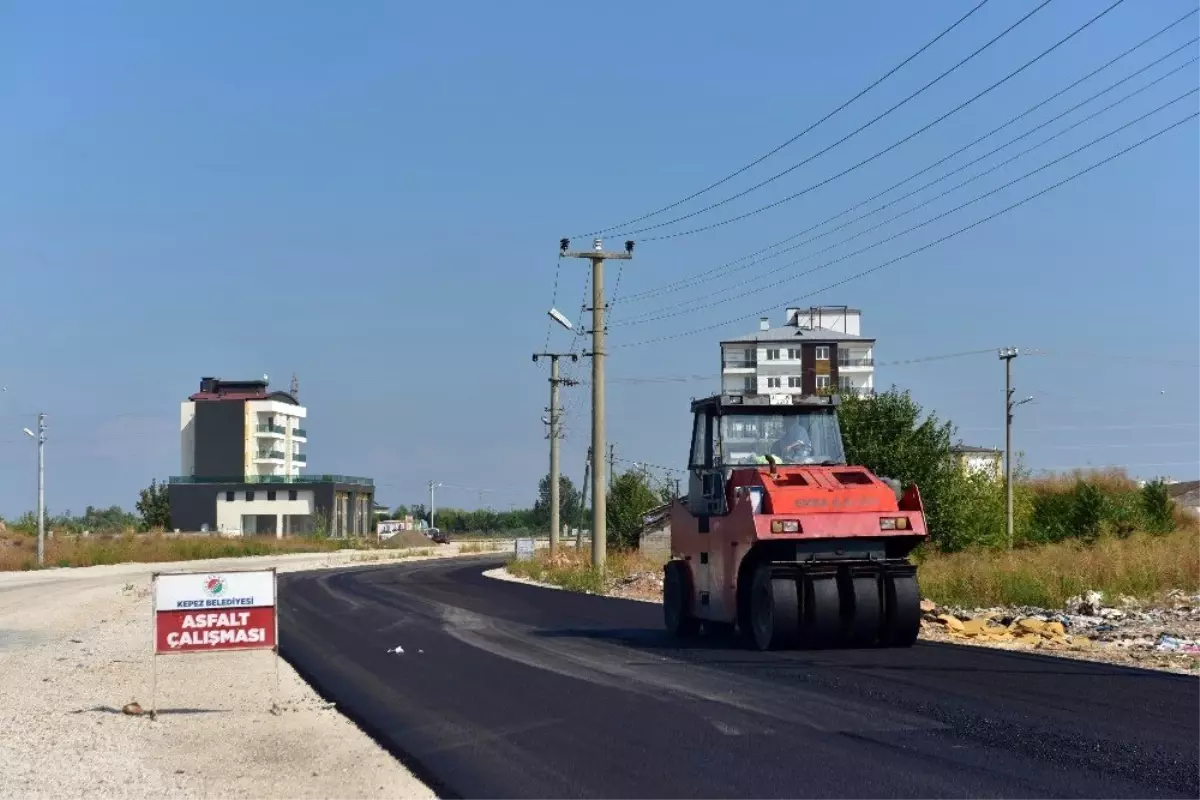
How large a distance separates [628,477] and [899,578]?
5735 centimetres

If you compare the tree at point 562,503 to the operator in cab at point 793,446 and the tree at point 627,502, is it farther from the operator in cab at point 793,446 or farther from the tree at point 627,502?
the operator in cab at point 793,446

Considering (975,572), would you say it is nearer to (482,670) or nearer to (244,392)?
(482,670)

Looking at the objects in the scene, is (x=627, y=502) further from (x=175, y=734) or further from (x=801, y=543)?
(x=175, y=734)

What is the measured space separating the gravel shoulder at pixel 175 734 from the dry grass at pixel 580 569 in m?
16.3

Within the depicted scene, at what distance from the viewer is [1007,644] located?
1722cm

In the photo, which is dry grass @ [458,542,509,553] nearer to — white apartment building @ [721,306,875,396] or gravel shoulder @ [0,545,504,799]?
white apartment building @ [721,306,875,396]

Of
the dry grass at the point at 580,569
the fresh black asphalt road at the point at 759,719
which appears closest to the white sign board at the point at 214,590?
the fresh black asphalt road at the point at 759,719

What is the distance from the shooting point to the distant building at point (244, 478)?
414 ft

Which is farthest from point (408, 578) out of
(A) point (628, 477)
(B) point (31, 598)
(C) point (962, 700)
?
(C) point (962, 700)

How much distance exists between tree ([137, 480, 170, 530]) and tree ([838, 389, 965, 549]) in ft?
304

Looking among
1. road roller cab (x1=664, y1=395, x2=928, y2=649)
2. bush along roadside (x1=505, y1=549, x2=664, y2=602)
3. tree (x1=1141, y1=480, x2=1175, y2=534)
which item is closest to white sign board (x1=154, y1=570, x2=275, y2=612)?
road roller cab (x1=664, y1=395, x2=928, y2=649)

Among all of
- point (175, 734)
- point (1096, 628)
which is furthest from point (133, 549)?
point (175, 734)

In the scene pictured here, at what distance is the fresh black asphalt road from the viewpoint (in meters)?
8.62

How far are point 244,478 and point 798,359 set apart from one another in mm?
51359
